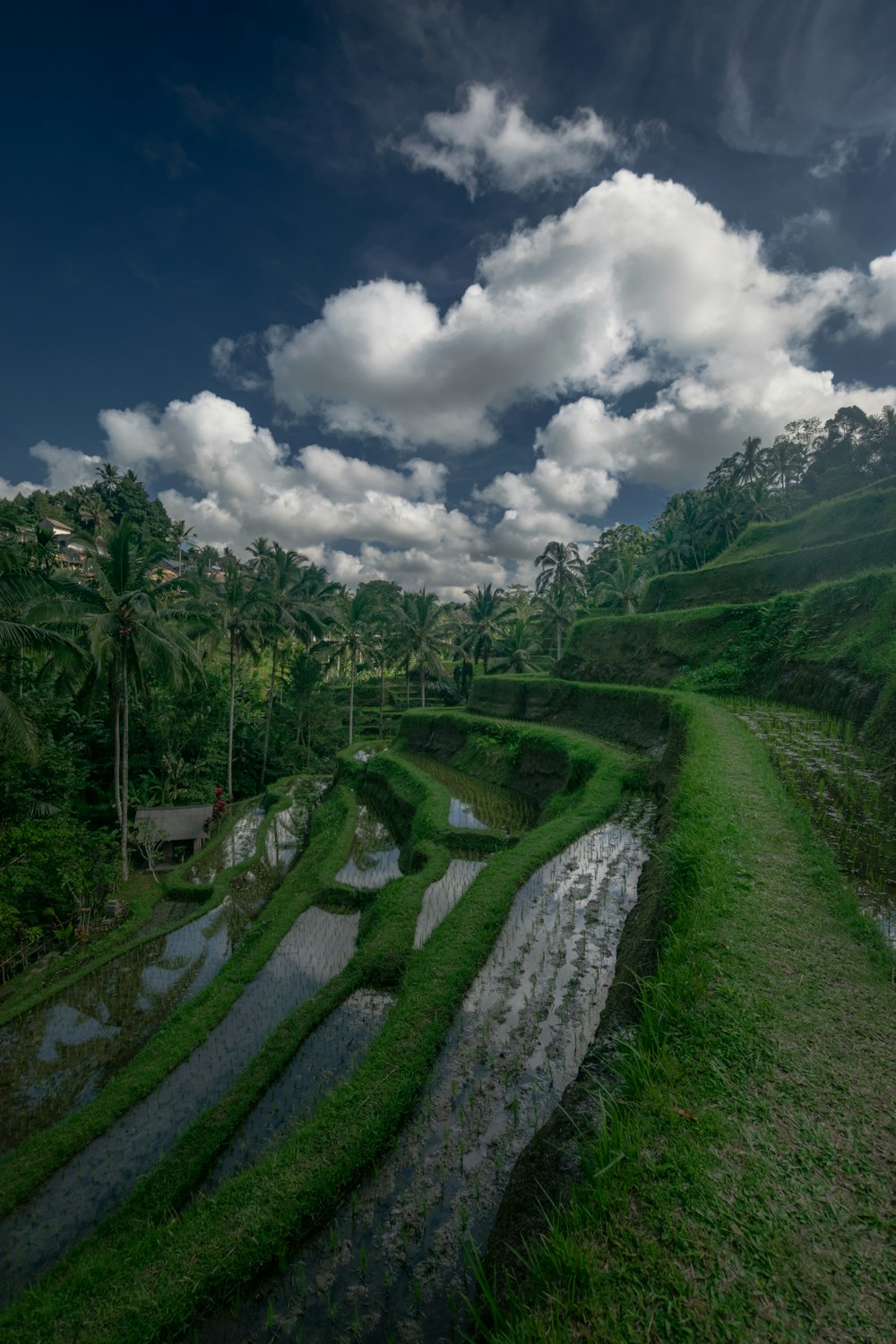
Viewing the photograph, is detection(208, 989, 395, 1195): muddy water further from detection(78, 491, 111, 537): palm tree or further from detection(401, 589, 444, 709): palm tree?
detection(78, 491, 111, 537): palm tree

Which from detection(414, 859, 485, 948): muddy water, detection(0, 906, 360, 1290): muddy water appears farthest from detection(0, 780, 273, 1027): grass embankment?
detection(414, 859, 485, 948): muddy water

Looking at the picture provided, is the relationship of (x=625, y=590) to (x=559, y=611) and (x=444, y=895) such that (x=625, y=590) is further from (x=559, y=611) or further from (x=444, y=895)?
(x=444, y=895)

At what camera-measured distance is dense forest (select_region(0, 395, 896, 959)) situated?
14703 millimetres

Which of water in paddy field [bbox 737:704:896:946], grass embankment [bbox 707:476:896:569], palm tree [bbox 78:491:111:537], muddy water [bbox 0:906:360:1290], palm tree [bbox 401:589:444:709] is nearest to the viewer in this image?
muddy water [bbox 0:906:360:1290]

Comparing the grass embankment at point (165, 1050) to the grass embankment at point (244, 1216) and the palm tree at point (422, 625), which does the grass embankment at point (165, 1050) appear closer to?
the grass embankment at point (244, 1216)

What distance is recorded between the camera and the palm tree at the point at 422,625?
37.7m

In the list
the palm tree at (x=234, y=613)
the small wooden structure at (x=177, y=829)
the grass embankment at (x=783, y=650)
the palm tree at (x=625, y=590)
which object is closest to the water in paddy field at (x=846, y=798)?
the grass embankment at (x=783, y=650)

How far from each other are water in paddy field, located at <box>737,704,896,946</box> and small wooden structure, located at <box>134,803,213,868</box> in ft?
66.3

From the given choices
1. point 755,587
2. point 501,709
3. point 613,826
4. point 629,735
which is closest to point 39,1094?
point 613,826

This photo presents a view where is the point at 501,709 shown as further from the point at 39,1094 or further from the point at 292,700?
the point at 39,1094

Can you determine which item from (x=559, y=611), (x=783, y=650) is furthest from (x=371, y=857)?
(x=559, y=611)

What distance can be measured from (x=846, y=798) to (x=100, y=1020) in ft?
47.4

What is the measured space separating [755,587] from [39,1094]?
2838 centimetres

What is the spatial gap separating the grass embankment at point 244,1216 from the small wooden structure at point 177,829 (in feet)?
50.7
